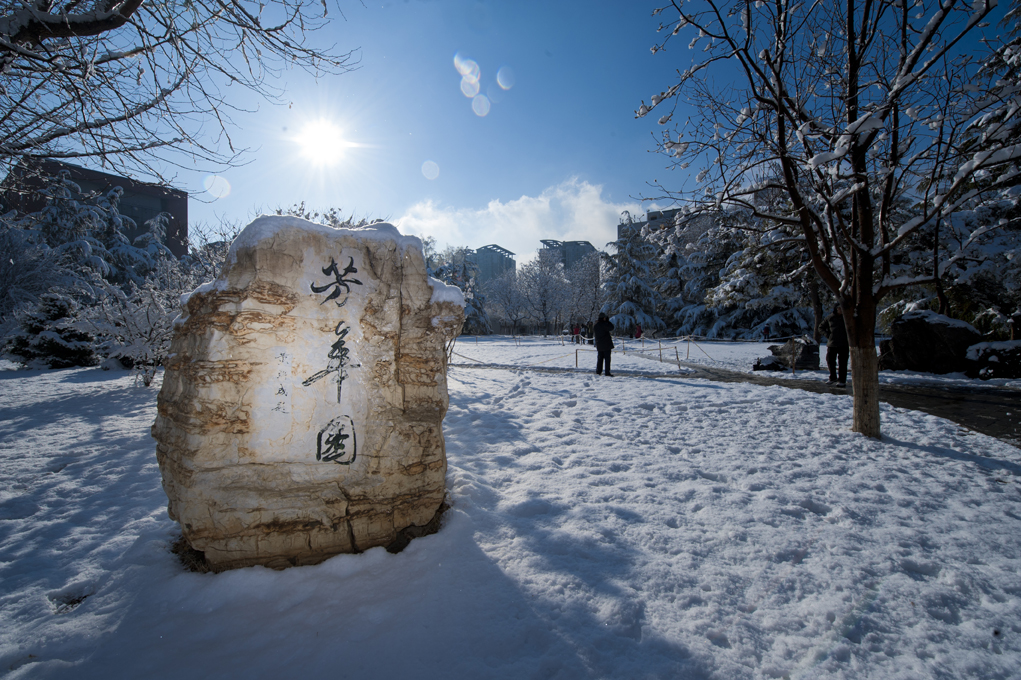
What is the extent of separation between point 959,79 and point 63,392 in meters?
15.6

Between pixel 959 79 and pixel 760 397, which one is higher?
pixel 959 79

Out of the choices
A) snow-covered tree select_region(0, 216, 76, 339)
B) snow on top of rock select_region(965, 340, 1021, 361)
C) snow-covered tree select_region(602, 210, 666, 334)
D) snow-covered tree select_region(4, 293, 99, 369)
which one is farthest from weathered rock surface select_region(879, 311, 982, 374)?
snow-covered tree select_region(0, 216, 76, 339)

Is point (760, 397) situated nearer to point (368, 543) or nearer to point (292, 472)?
point (368, 543)

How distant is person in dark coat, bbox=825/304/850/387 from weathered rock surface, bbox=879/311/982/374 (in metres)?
2.90

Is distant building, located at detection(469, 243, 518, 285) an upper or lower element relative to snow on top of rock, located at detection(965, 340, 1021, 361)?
upper

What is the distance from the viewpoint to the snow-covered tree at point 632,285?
31.4m

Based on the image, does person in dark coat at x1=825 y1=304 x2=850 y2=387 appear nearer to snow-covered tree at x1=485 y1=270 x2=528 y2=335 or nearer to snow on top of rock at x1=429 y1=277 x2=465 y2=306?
snow on top of rock at x1=429 y1=277 x2=465 y2=306

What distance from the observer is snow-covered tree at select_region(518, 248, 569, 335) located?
40531 mm

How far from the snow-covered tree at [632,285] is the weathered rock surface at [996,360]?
71.9 ft

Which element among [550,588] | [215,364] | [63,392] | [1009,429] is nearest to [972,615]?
[550,588]

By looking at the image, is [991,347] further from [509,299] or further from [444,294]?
[509,299]

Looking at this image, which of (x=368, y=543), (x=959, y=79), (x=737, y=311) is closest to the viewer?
(x=368, y=543)

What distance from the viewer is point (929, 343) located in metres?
9.82

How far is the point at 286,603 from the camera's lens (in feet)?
7.89
